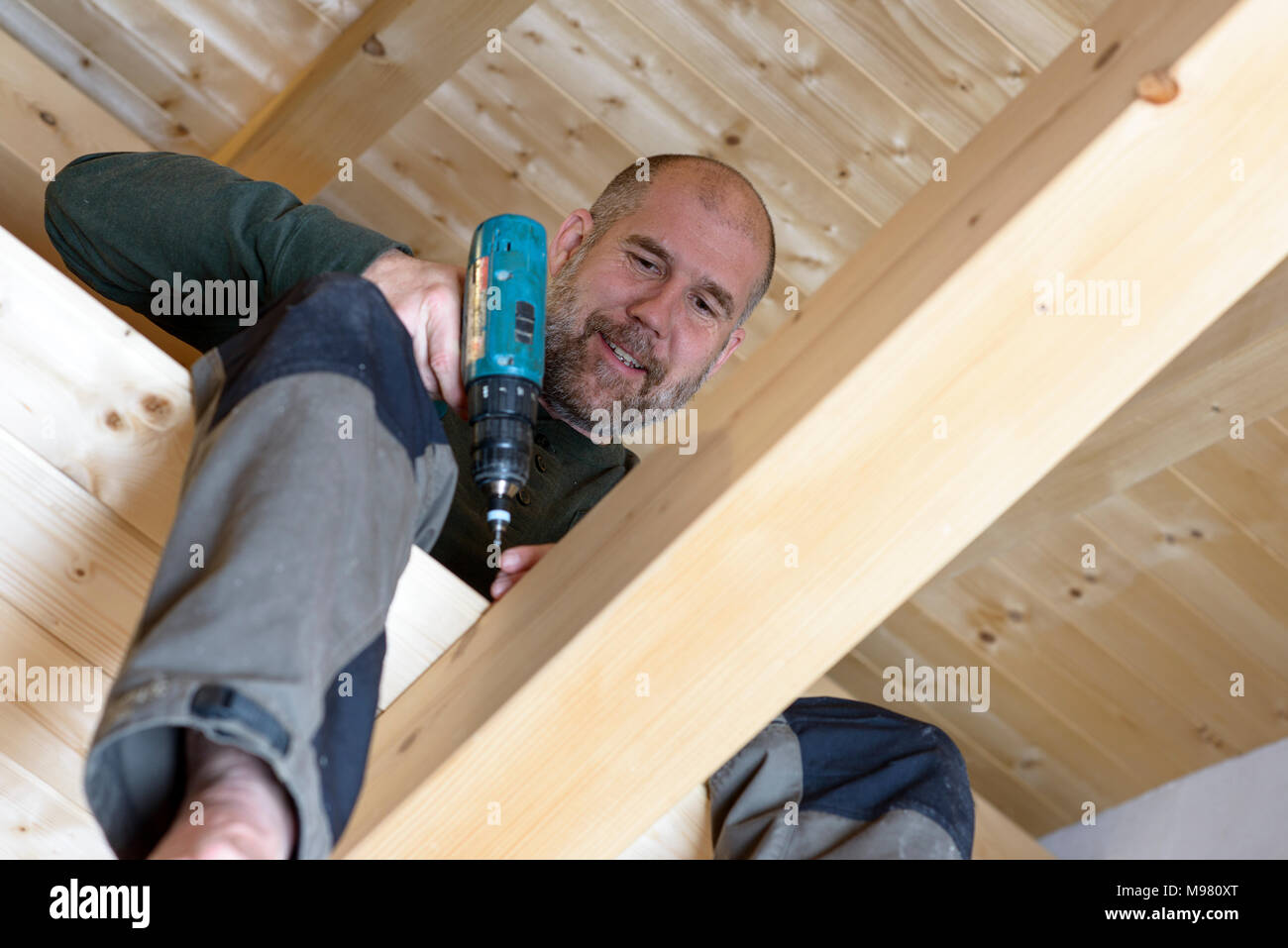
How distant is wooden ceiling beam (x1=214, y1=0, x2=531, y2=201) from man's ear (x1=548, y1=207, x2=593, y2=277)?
355mm

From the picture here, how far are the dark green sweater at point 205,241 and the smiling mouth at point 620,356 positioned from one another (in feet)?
0.80

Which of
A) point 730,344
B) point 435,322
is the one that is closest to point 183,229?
point 435,322

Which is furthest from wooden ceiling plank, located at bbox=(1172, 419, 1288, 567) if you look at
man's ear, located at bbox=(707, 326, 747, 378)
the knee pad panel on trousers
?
the knee pad panel on trousers

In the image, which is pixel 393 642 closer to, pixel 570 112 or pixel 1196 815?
pixel 570 112

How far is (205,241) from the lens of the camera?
142 centimetres

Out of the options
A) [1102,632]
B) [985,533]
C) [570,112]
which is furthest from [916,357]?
[1102,632]

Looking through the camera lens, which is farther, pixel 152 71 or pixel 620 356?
pixel 152 71

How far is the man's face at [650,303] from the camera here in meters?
1.74

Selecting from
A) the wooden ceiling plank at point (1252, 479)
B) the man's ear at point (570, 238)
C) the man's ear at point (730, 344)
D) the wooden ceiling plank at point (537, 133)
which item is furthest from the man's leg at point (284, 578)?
the wooden ceiling plank at point (1252, 479)

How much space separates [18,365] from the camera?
3.47 feet

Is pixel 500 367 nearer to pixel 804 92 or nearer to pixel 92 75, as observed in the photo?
pixel 804 92

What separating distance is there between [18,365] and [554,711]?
533 mm

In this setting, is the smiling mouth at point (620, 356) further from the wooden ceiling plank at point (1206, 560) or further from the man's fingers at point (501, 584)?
the wooden ceiling plank at point (1206, 560)

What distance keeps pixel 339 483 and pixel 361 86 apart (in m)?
1.52
